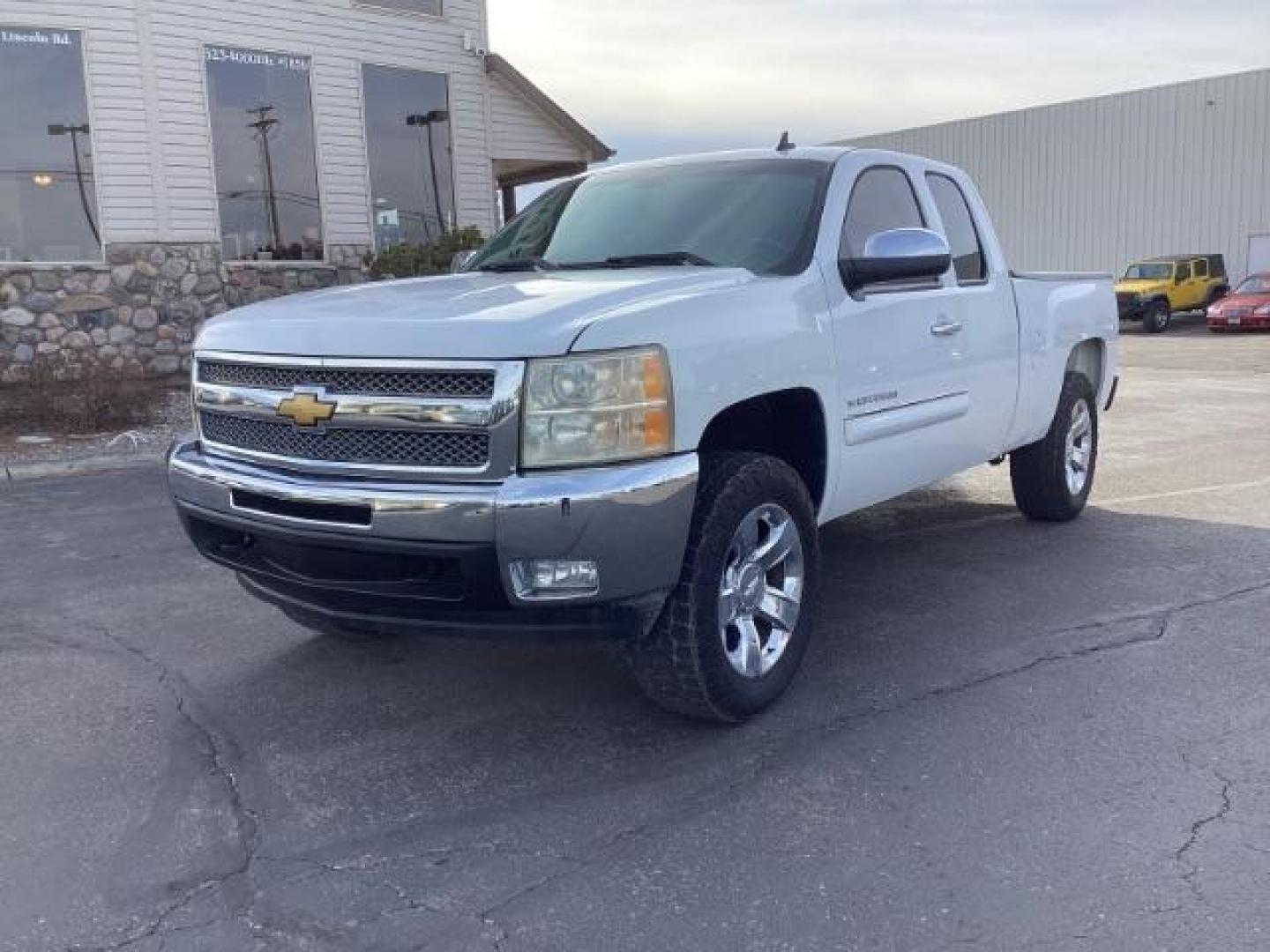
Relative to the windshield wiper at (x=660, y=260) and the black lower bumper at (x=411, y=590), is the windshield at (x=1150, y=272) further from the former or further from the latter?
the black lower bumper at (x=411, y=590)

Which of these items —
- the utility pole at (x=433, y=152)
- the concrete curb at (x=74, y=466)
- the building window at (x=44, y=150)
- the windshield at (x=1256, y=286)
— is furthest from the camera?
the windshield at (x=1256, y=286)

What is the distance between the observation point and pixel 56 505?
8.41 metres

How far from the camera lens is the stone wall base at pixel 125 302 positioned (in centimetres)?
1301

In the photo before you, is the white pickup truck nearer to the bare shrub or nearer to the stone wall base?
the bare shrub

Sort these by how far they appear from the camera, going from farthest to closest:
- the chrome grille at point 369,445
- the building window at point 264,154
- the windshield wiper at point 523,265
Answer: the building window at point 264,154
the windshield wiper at point 523,265
the chrome grille at point 369,445

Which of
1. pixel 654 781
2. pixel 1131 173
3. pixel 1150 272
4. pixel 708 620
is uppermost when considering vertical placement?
pixel 1131 173

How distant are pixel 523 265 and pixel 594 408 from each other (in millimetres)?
1752

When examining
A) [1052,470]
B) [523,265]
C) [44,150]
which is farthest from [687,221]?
[44,150]

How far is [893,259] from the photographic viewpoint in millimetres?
4328

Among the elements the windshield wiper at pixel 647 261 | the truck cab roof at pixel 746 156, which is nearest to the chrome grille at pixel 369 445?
the windshield wiper at pixel 647 261

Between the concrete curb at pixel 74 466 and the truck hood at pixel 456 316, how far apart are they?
6538 millimetres

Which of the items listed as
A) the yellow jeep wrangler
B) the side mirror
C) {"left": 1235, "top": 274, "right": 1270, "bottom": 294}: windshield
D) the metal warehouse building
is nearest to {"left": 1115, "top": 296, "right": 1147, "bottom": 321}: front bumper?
the yellow jeep wrangler

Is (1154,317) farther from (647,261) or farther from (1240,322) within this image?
(647,261)

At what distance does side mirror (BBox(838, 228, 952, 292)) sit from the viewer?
4.34m
